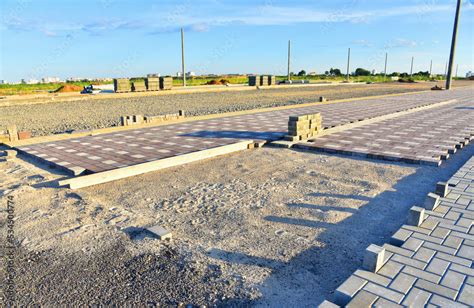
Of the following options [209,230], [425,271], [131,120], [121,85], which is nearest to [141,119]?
[131,120]

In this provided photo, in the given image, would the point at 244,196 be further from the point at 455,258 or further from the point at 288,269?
the point at 455,258

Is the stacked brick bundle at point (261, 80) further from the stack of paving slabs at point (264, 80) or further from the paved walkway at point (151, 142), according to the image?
the paved walkway at point (151, 142)

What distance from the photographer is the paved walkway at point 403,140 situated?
23.4 feet

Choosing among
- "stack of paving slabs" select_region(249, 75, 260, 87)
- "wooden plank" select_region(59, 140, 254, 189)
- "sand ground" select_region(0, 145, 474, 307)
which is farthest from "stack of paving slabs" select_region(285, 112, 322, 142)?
"stack of paving slabs" select_region(249, 75, 260, 87)

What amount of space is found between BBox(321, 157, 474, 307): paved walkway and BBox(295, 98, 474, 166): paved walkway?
312 centimetres

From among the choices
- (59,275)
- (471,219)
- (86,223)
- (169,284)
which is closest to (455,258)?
(471,219)

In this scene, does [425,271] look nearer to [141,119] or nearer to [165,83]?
[141,119]

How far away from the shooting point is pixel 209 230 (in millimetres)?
4000

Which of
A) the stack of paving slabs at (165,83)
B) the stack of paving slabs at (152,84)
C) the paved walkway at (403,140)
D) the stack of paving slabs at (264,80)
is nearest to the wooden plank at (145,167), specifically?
the paved walkway at (403,140)

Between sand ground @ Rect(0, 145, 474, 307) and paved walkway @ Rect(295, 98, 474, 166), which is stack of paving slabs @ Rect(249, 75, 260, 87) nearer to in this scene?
paved walkway @ Rect(295, 98, 474, 166)

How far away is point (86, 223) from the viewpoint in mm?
4184

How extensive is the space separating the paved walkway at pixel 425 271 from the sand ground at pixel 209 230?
0.28 m

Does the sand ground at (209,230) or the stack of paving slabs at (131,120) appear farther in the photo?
the stack of paving slabs at (131,120)

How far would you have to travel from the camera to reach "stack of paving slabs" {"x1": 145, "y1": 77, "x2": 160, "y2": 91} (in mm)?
28700
